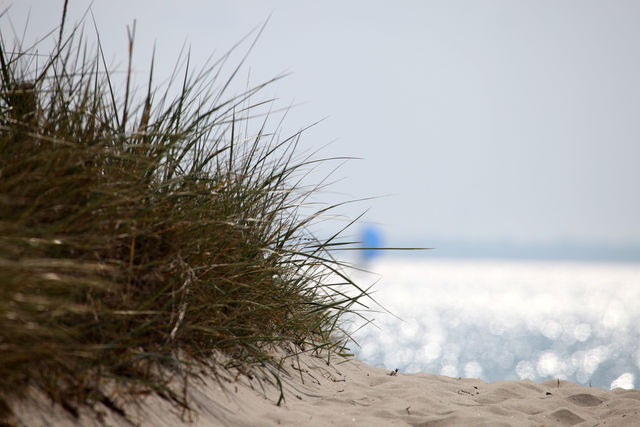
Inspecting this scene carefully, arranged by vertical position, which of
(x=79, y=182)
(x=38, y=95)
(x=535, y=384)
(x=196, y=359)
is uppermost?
(x=38, y=95)

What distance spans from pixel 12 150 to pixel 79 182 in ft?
0.91

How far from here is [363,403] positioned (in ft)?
8.04

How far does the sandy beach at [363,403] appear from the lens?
1.59 metres

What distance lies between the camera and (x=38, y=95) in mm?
1999

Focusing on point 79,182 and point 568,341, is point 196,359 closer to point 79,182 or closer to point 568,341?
point 79,182

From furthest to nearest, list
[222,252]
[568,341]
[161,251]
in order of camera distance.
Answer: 1. [568,341]
2. [222,252]
3. [161,251]

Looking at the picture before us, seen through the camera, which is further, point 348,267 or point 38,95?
point 348,267

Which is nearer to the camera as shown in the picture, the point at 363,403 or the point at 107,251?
the point at 107,251

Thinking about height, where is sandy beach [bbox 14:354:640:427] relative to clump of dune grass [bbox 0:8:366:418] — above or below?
below

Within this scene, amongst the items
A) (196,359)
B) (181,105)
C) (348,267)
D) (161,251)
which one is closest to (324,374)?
(348,267)

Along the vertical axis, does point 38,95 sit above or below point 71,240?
above

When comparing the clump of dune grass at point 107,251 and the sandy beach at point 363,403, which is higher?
the clump of dune grass at point 107,251

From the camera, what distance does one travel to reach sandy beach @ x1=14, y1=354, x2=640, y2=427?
62.5 inches

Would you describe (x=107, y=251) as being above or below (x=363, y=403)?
above
